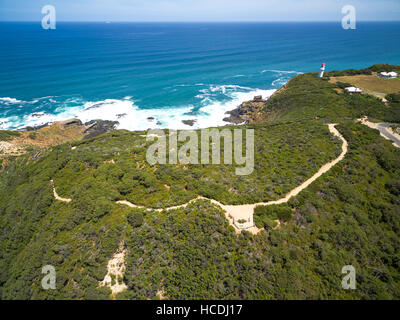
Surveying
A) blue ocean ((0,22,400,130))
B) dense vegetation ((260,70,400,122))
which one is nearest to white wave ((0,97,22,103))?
blue ocean ((0,22,400,130))

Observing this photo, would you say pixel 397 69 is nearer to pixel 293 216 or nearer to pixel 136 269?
Result: pixel 293 216

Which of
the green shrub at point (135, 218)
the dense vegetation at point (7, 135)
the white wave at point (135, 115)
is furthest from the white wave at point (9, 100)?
the green shrub at point (135, 218)

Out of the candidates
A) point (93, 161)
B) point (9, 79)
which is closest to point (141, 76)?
point (9, 79)

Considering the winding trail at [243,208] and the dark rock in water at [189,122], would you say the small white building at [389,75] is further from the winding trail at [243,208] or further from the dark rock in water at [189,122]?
the dark rock in water at [189,122]

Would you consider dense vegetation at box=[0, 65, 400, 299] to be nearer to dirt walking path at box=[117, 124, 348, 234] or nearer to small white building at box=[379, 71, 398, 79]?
dirt walking path at box=[117, 124, 348, 234]

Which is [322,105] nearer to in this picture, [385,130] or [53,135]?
[385,130]

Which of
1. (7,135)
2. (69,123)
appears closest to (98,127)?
(69,123)
